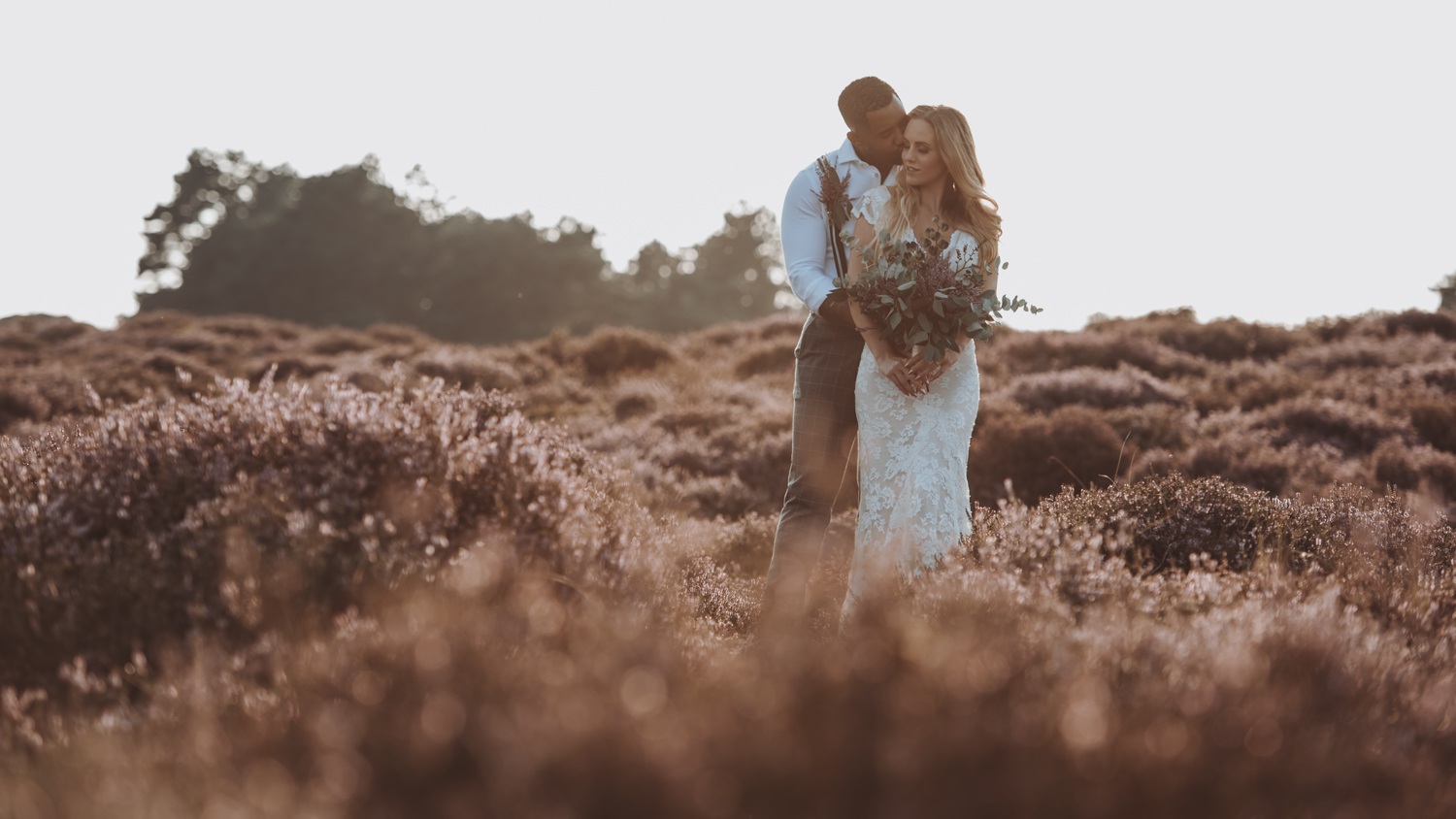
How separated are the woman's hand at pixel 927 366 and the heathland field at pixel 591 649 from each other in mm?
699

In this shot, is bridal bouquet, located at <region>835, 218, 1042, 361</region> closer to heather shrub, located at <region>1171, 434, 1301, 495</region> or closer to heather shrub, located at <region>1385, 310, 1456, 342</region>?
→ heather shrub, located at <region>1171, 434, 1301, 495</region>

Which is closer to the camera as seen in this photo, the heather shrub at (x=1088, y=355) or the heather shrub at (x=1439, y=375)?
the heather shrub at (x=1439, y=375)

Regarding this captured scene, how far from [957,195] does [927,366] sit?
38.0 inches

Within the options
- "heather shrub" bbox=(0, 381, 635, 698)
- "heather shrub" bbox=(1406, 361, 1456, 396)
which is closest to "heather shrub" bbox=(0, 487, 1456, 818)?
"heather shrub" bbox=(0, 381, 635, 698)

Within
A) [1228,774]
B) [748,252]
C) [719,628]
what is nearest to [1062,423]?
[719,628]

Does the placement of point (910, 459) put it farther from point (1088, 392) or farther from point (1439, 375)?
point (1439, 375)

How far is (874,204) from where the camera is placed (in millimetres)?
4152

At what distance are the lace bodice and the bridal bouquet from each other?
0.06 metres

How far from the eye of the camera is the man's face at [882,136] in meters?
4.22

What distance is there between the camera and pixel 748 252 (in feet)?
182

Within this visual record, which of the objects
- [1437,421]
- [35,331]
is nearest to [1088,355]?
[1437,421]

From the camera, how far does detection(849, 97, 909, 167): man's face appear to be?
4223mm

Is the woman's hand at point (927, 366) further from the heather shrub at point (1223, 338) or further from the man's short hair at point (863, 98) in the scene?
the heather shrub at point (1223, 338)

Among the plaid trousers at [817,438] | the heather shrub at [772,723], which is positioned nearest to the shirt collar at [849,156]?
the plaid trousers at [817,438]
